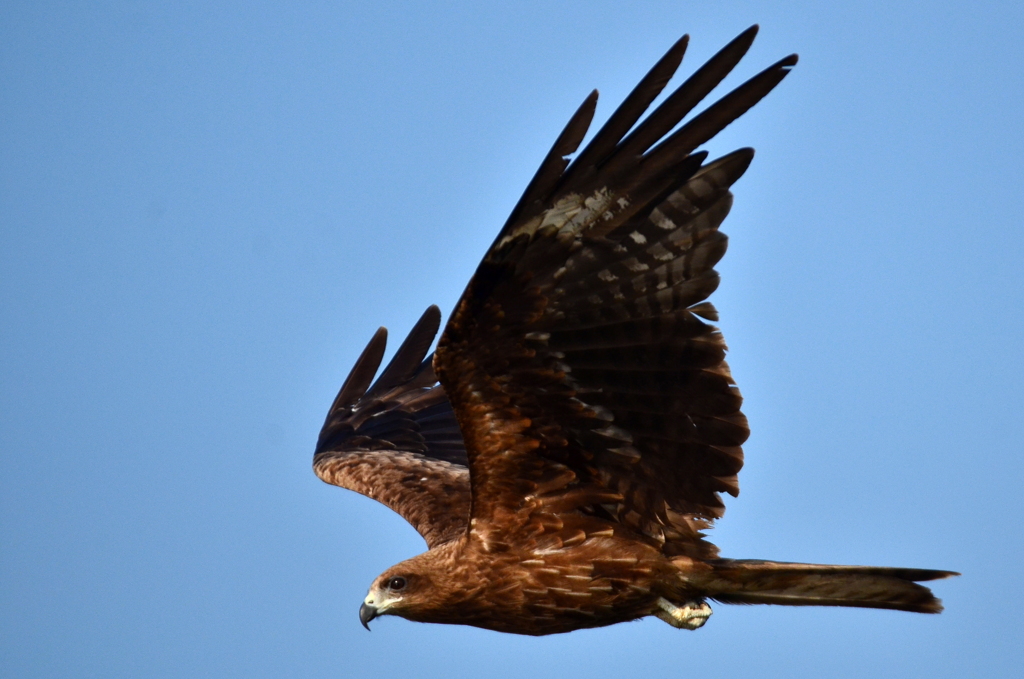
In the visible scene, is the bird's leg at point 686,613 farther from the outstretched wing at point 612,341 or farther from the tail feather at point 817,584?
the outstretched wing at point 612,341

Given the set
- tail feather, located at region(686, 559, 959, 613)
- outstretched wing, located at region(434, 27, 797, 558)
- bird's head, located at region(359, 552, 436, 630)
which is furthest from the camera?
bird's head, located at region(359, 552, 436, 630)

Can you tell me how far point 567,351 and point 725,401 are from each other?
89 centimetres

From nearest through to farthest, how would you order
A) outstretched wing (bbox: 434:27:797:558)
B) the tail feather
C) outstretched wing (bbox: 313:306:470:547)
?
outstretched wing (bbox: 434:27:797:558)
the tail feather
outstretched wing (bbox: 313:306:470:547)

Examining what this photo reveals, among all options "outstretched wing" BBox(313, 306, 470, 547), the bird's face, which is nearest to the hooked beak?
the bird's face

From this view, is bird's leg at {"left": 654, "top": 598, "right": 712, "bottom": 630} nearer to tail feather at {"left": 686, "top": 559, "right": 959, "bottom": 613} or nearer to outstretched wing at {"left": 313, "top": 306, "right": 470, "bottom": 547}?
tail feather at {"left": 686, "top": 559, "right": 959, "bottom": 613}

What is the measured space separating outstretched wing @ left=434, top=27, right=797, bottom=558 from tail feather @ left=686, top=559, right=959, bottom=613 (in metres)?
0.20

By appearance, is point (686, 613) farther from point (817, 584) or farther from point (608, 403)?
point (608, 403)

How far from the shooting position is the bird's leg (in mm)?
7102

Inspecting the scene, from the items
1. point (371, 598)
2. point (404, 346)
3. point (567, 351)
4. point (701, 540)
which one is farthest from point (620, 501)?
point (404, 346)

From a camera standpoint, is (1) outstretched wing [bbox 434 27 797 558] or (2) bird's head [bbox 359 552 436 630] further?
(2) bird's head [bbox 359 552 436 630]

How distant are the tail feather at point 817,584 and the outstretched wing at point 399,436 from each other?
2.32 m

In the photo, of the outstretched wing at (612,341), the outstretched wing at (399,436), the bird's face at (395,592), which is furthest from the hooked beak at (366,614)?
the outstretched wing at (399,436)

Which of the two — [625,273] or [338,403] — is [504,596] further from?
[338,403]

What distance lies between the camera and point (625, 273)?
624 cm
